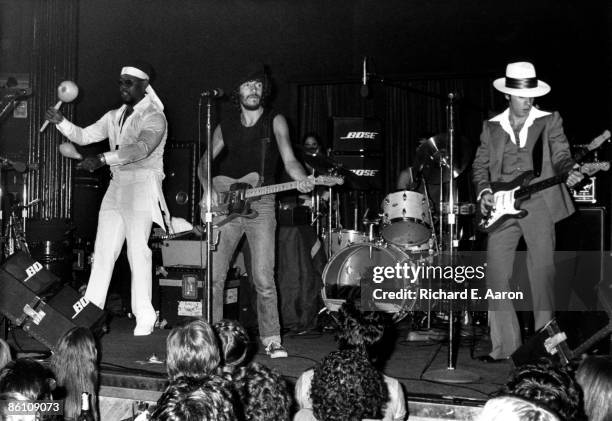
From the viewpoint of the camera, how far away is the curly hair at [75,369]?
3893 millimetres

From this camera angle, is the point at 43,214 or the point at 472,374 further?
the point at 43,214

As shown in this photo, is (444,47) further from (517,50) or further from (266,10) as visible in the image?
(266,10)

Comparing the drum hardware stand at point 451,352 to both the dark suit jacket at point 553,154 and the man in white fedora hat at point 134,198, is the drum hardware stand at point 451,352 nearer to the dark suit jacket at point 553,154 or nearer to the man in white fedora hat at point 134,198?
the dark suit jacket at point 553,154

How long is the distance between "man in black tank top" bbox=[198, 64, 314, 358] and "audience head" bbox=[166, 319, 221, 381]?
2.42m

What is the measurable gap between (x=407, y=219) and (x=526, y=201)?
6.86 ft

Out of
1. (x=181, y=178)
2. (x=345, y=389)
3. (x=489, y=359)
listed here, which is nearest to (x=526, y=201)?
(x=489, y=359)

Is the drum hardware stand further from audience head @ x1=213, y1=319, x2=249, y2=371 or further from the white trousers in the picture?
the white trousers

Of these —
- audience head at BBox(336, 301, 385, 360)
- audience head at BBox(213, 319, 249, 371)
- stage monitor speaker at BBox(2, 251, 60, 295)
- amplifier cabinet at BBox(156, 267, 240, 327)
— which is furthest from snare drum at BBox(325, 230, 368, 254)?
audience head at BBox(213, 319, 249, 371)

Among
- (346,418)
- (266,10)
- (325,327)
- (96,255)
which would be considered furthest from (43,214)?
(346,418)

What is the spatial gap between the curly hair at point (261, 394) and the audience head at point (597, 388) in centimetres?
126

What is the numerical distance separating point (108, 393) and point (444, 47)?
7338 millimetres

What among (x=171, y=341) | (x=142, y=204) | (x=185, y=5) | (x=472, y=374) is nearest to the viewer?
(x=171, y=341)

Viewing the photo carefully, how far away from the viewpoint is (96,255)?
6.16 m

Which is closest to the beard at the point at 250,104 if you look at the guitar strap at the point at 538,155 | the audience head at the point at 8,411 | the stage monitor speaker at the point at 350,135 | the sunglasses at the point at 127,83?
the sunglasses at the point at 127,83
